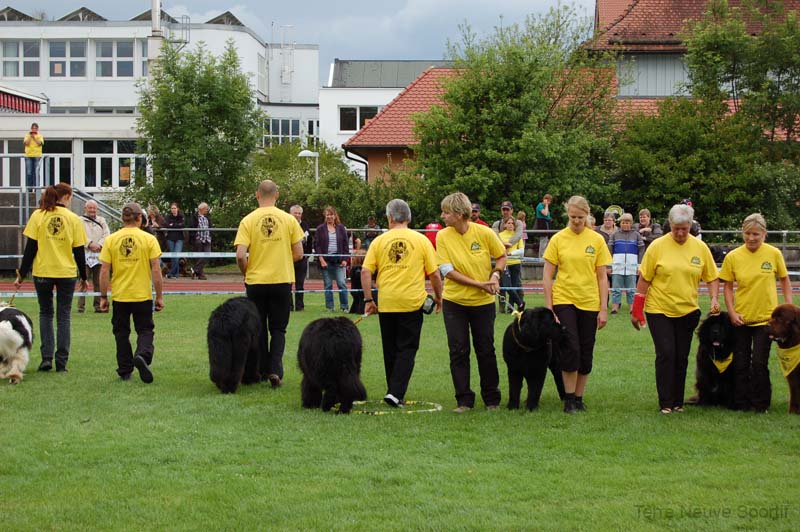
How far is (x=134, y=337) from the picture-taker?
1394 cm

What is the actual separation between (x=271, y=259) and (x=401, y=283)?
64.9 inches

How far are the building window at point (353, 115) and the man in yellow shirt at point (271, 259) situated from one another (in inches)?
1963

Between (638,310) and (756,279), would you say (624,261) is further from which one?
(638,310)

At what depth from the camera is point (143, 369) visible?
10.2 meters

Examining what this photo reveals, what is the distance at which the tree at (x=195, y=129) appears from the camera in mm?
30797

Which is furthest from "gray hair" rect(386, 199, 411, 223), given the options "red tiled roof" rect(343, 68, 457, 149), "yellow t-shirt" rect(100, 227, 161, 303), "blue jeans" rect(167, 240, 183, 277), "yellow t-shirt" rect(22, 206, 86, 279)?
"red tiled roof" rect(343, 68, 457, 149)

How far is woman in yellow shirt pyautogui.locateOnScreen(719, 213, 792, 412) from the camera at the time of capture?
8.95 metres

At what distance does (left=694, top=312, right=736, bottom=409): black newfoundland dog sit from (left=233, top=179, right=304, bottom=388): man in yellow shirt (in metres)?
3.99

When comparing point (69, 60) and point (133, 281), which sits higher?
point (69, 60)

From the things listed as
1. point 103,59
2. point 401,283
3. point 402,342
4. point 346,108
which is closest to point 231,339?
point 402,342

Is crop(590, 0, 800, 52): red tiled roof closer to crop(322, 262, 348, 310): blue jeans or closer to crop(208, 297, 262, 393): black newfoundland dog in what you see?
crop(322, 262, 348, 310): blue jeans

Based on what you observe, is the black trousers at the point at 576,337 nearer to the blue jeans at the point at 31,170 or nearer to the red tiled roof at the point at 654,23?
the blue jeans at the point at 31,170

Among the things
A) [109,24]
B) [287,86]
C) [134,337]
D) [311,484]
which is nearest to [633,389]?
[311,484]

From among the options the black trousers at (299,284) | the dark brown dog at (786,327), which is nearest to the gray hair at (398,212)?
the dark brown dog at (786,327)
